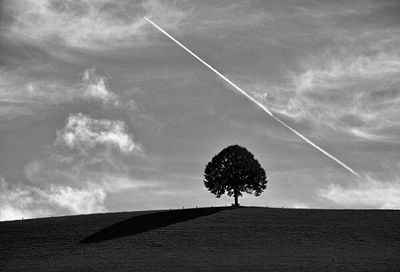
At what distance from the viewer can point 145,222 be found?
224 feet

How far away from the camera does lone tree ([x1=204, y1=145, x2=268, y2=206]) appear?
265ft

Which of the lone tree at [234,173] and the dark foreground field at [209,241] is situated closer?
the dark foreground field at [209,241]

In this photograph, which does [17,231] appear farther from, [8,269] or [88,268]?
[88,268]

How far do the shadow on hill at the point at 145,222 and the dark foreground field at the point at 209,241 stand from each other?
11cm

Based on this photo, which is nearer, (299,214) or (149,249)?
(149,249)

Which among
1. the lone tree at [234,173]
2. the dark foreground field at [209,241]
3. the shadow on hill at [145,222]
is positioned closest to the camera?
the dark foreground field at [209,241]

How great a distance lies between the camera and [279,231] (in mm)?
61656

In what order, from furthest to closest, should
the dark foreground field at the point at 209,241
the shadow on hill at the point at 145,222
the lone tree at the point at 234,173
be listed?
the lone tree at the point at 234,173
the shadow on hill at the point at 145,222
the dark foreground field at the point at 209,241

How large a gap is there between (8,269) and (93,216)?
77.6 feet

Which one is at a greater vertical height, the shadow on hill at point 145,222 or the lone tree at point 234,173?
the lone tree at point 234,173

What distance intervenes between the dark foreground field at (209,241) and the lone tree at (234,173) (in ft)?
20.5

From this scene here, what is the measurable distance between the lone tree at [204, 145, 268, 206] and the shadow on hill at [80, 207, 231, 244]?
5.98 m

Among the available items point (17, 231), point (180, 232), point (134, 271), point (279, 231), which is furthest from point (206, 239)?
point (17, 231)

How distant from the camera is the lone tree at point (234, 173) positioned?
80.8 meters
